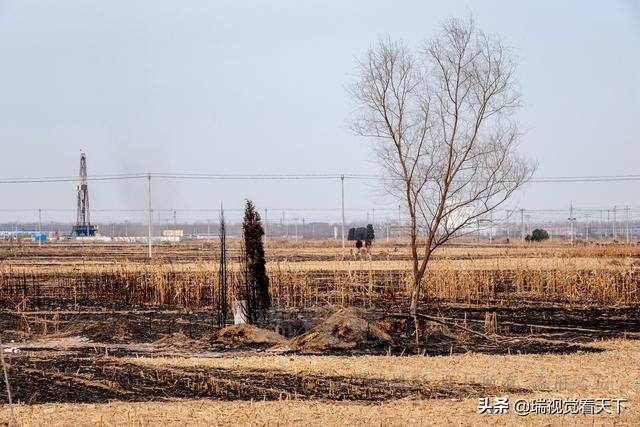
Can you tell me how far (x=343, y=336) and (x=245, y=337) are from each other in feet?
5.95

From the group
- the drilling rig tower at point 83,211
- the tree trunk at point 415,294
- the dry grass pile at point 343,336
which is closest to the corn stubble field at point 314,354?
the dry grass pile at point 343,336

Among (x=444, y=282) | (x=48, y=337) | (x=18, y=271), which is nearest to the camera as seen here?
(x=48, y=337)

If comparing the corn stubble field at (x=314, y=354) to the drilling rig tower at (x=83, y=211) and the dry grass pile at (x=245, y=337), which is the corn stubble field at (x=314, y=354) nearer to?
the dry grass pile at (x=245, y=337)

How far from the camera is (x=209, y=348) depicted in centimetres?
1628

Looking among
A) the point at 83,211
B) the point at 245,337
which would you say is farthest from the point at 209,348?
the point at 83,211

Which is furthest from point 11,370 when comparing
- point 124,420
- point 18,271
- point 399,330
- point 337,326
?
point 18,271

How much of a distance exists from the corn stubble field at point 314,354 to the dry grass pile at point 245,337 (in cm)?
3

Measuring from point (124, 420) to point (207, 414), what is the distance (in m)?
0.89

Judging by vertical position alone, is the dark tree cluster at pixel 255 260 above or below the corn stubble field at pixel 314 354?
above

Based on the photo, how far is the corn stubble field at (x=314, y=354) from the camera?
10.3 meters

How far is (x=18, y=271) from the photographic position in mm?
36906

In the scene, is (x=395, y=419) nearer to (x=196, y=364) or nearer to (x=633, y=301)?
(x=196, y=364)

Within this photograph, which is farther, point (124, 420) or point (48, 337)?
point (48, 337)

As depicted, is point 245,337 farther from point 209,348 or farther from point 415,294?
point 415,294
